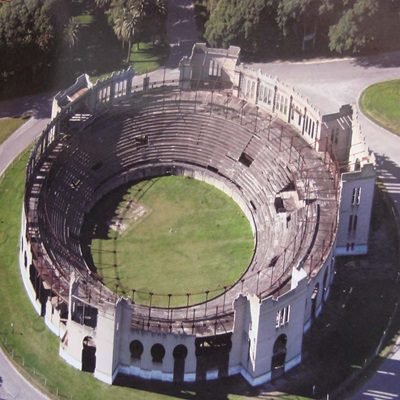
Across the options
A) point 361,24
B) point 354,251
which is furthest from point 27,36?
point 354,251

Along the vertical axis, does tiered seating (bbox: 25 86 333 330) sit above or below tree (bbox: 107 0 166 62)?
below

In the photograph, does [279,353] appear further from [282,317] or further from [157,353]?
[157,353]

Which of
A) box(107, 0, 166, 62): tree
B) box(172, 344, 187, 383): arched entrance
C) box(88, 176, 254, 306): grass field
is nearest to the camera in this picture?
box(172, 344, 187, 383): arched entrance

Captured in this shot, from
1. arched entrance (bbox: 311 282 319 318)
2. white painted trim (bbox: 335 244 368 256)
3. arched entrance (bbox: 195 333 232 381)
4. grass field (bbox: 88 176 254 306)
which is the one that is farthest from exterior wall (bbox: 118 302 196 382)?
white painted trim (bbox: 335 244 368 256)

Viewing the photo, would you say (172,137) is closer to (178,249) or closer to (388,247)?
(178,249)

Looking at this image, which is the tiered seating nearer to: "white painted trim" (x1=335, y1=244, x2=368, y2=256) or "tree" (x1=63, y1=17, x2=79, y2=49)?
"white painted trim" (x1=335, y1=244, x2=368, y2=256)

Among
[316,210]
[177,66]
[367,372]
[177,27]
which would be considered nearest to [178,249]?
[316,210]

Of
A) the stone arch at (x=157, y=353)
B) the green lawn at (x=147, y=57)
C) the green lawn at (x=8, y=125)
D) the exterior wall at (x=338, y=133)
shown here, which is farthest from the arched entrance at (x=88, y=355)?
the green lawn at (x=147, y=57)
